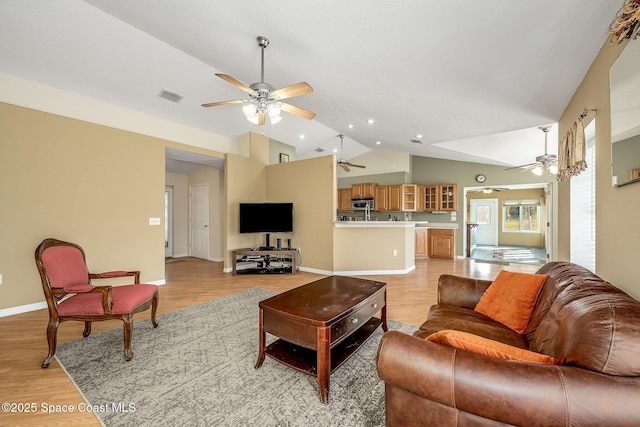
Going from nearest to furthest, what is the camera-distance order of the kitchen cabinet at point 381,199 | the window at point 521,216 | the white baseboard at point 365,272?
the white baseboard at point 365,272 < the kitchen cabinet at point 381,199 < the window at point 521,216

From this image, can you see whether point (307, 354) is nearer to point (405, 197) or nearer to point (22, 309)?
point (22, 309)

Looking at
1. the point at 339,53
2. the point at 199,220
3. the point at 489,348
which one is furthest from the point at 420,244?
the point at 489,348

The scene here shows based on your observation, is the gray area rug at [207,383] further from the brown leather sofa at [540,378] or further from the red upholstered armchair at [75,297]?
the brown leather sofa at [540,378]

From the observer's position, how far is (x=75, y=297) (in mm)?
2203

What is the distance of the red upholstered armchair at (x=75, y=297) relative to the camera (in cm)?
203

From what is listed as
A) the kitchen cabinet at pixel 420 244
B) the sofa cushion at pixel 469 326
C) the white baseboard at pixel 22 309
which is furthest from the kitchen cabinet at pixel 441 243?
the white baseboard at pixel 22 309

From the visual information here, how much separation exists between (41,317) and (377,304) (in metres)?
3.79

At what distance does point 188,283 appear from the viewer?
435 centimetres

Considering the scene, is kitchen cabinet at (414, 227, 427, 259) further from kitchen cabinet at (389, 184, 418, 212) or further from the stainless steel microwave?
the stainless steel microwave

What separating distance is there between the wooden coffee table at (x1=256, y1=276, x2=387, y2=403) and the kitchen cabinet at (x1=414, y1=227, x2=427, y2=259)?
211 inches

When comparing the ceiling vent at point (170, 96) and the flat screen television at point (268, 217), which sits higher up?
the ceiling vent at point (170, 96)

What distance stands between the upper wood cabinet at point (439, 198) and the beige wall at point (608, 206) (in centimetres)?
499

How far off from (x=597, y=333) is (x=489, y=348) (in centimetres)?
34

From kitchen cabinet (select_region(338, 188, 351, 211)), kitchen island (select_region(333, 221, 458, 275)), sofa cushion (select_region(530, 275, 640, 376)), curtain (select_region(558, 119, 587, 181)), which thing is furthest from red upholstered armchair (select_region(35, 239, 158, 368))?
kitchen cabinet (select_region(338, 188, 351, 211))
